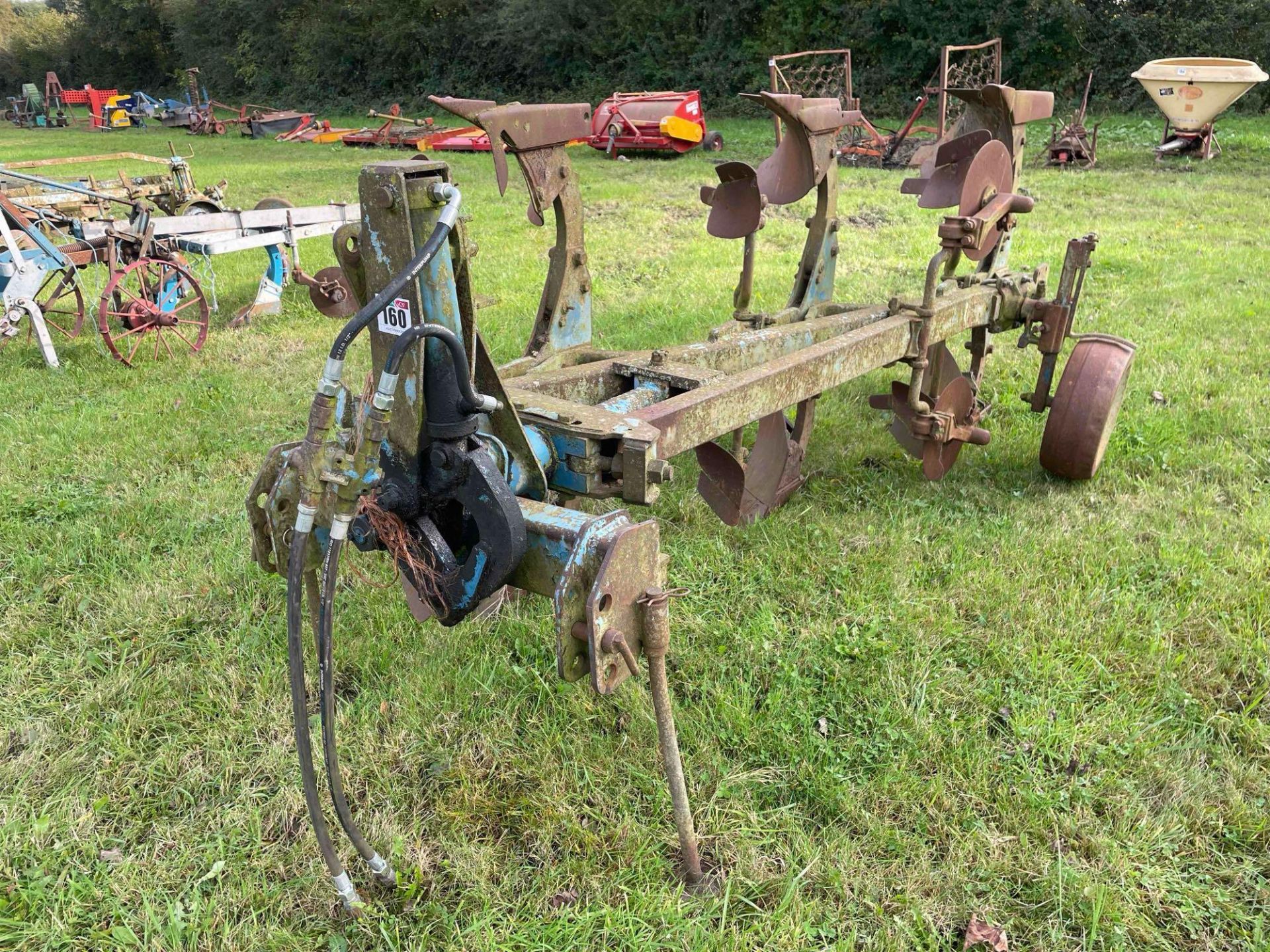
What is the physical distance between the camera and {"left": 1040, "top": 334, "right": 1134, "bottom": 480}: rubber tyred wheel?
377cm

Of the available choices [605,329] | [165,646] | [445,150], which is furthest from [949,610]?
[445,150]

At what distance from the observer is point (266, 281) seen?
749cm

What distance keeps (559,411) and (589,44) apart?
2647cm

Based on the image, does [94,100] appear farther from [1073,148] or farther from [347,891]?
[347,891]

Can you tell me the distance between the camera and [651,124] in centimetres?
1612

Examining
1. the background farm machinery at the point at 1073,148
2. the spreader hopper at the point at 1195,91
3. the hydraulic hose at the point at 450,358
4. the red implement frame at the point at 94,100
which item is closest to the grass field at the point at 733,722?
the hydraulic hose at the point at 450,358

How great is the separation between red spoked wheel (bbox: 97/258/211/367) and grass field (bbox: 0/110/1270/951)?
1475 mm

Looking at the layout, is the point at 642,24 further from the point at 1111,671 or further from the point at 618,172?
the point at 1111,671

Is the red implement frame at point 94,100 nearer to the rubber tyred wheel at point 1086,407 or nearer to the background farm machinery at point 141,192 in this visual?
the background farm machinery at point 141,192

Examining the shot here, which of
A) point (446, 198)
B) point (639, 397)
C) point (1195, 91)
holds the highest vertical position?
point (1195, 91)

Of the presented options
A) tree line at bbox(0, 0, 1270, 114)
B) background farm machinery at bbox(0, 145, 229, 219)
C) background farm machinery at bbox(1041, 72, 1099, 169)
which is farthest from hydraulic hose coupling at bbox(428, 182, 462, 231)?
tree line at bbox(0, 0, 1270, 114)

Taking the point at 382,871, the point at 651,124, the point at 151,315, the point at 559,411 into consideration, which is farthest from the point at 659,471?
the point at 651,124

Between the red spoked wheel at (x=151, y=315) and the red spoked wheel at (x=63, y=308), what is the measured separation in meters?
0.20

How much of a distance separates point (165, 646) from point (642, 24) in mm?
25689
